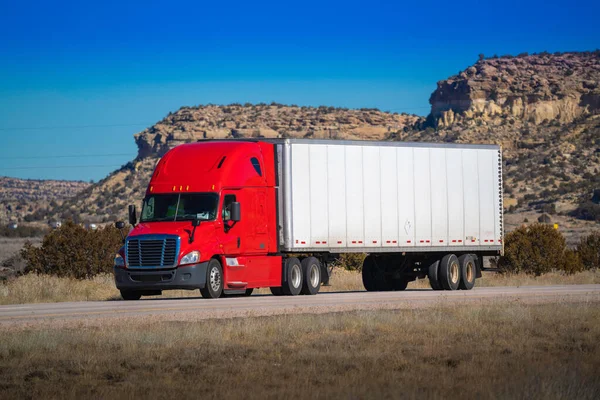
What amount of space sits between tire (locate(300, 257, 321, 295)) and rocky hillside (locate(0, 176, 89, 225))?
318ft

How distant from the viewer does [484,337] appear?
635 inches

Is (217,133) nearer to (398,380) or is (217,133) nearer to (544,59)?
(544,59)

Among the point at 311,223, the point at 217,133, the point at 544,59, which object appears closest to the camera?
the point at 311,223

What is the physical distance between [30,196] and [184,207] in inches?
5497

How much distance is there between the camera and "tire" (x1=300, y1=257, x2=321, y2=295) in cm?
2817

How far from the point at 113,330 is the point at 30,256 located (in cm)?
2309

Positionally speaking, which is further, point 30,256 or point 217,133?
point 217,133

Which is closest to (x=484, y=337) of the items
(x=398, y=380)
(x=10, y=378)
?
(x=398, y=380)

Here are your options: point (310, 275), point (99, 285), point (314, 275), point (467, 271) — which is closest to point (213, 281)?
point (310, 275)

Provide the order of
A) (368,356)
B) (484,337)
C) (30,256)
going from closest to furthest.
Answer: (368,356), (484,337), (30,256)

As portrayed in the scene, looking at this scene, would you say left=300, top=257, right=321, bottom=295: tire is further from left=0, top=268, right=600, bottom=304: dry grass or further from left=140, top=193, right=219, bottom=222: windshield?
left=0, top=268, right=600, bottom=304: dry grass

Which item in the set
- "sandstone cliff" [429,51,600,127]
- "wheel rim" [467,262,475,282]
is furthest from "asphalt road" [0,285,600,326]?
"sandstone cliff" [429,51,600,127]

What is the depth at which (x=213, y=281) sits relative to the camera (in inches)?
1011

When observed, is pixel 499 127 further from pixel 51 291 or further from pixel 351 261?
pixel 51 291
